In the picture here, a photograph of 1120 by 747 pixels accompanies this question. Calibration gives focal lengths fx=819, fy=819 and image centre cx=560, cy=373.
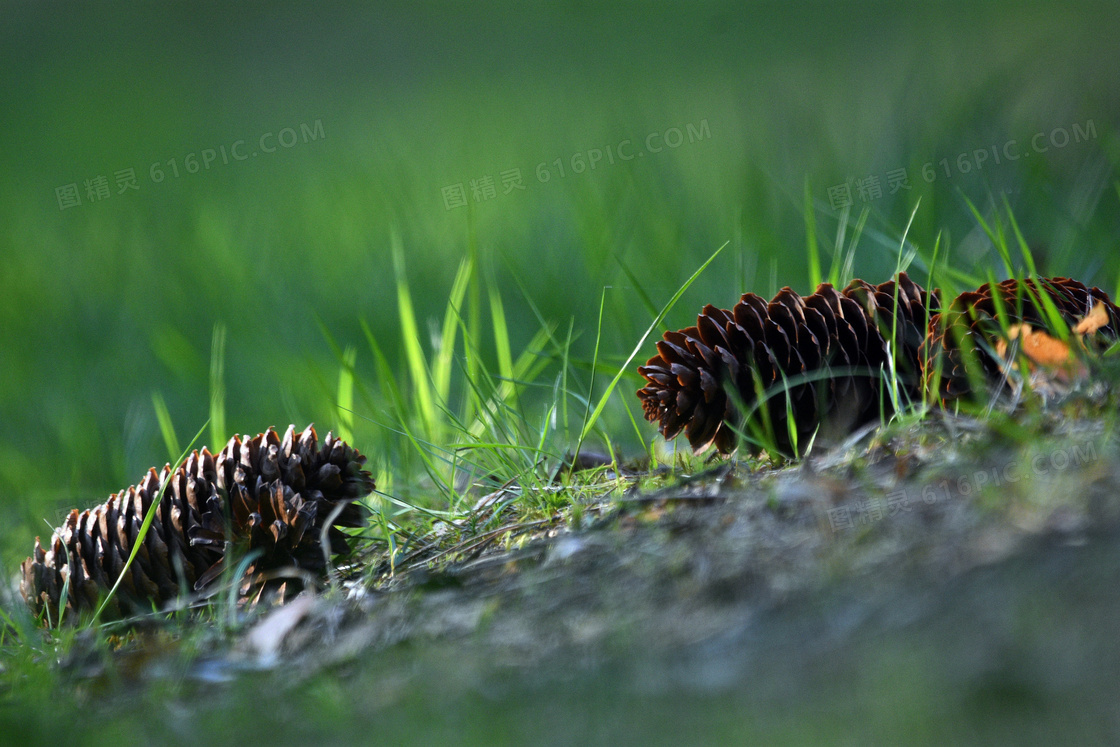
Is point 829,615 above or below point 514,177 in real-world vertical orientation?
below

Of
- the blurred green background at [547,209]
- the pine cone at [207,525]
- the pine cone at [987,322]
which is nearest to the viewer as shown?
the pine cone at [987,322]

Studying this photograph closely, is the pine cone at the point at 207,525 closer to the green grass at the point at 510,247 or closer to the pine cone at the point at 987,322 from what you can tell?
the green grass at the point at 510,247

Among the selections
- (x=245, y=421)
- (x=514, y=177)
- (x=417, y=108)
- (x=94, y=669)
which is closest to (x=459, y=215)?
(x=514, y=177)

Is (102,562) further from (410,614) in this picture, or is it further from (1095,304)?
(1095,304)

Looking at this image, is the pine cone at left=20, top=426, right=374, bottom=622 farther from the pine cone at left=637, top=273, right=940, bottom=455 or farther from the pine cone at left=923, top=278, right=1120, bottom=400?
the pine cone at left=923, top=278, right=1120, bottom=400

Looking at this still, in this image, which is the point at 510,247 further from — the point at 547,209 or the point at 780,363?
the point at 780,363

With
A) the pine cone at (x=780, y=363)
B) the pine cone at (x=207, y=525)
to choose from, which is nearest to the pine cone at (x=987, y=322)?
the pine cone at (x=780, y=363)
